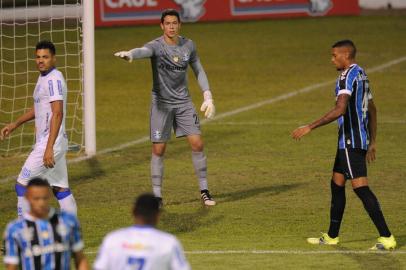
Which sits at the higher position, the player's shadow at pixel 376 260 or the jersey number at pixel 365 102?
the jersey number at pixel 365 102

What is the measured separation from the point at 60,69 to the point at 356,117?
12.9 meters

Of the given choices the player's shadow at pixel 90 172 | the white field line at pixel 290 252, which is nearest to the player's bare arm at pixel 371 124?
the white field line at pixel 290 252

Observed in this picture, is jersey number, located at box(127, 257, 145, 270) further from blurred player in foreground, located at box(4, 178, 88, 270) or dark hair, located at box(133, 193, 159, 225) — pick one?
blurred player in foreground, located at box(4, 178, 88, 270)

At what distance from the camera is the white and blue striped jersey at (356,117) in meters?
10.3

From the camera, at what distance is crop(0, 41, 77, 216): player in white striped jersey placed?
396 inches

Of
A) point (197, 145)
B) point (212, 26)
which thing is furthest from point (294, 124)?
point (212, 26)

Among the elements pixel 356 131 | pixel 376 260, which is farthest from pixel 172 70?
pixel 376 260

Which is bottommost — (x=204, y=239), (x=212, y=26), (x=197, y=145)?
(x=204, y=239)

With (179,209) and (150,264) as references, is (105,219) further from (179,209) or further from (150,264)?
(150,264)

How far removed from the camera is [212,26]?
3234cm

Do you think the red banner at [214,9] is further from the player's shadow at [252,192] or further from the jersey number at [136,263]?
the jersey number at [136,263]

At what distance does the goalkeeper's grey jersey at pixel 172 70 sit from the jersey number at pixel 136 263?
6528mm

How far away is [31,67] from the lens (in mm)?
23984

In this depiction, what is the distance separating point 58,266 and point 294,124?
1204 cm
